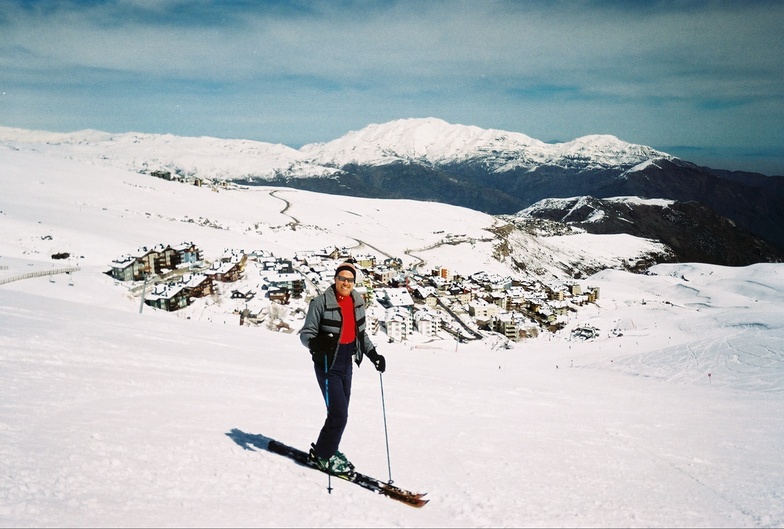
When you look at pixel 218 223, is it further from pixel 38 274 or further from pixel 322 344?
pixel 322 344

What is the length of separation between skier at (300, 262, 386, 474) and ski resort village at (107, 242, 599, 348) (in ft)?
62.4

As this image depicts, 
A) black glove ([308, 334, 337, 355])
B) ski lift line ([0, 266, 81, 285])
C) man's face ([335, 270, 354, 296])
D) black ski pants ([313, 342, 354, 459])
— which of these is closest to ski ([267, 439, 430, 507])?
black ski pants ([313, 342, 354, 459])

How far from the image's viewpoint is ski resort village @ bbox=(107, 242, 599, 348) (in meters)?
44.6

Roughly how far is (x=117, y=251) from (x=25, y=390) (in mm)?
59090

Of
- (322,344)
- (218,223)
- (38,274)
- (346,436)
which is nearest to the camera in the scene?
(322,344)

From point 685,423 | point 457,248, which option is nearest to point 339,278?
point 685,423

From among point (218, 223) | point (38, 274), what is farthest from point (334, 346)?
point (218, 223)

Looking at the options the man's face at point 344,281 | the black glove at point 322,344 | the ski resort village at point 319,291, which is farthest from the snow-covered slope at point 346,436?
the ski resort village at point 319,291

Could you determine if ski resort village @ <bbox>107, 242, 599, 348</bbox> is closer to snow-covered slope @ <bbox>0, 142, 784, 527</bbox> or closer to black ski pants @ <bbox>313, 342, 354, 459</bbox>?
snow-covered slope @ <bbox>0, 142, 784, 527</bbox>

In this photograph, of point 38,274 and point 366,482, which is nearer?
point 366,482

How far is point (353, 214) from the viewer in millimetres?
178000

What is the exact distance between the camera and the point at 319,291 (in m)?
58.2

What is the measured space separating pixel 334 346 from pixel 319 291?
52777 mm

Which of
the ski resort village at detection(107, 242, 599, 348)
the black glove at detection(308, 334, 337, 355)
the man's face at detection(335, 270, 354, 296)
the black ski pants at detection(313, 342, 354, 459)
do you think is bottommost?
the ski resort village at detection(107, 242, 599, 348)
